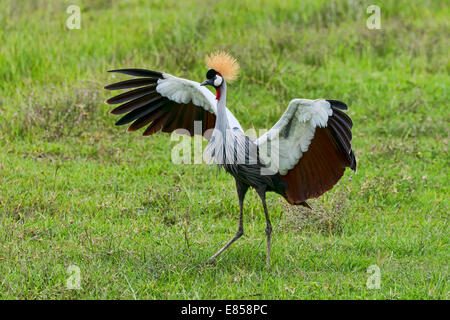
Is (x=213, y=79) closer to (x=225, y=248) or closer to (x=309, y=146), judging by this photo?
(x=309, y=146)

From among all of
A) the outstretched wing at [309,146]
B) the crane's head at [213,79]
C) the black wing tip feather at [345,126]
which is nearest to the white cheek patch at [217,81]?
the crane's head at [213,79]

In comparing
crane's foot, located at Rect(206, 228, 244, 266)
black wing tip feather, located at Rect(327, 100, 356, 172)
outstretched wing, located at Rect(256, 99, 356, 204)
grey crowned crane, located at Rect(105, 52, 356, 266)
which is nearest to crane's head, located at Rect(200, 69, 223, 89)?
grey crowned crane, located at Rect(105, 52, 356, 266)

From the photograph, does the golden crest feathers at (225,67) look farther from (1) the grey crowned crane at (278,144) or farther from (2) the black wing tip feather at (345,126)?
(2) the black wing tip feather at (345,126)

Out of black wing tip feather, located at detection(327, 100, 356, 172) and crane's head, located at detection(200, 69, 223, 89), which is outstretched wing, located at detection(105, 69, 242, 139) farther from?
black wing tip feather, located at detection(327, 100, 356, 172)

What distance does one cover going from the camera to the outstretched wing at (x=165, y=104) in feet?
18.2

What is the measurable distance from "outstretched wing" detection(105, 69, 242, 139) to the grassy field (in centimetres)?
87

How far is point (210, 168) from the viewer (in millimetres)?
7355

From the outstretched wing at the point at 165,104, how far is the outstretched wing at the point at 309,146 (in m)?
0.51

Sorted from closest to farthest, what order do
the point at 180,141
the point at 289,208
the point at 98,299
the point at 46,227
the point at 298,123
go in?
the point at 98,299, the point at 298,123, the point at 46,227, the point at 289,208, the point at 180,141

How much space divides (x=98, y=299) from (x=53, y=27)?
6.62 m

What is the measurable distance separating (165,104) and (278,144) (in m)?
1.23
